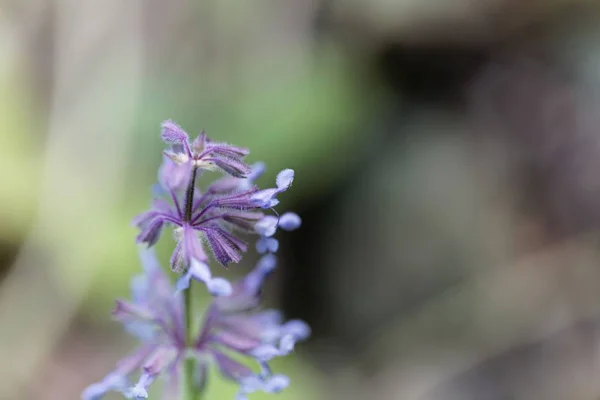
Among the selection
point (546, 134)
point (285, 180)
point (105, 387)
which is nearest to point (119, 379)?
point (105, 387)

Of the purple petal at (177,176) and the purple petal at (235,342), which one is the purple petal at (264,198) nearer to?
the purple petal at (177,176)

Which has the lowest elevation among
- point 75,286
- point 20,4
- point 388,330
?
point 75,286

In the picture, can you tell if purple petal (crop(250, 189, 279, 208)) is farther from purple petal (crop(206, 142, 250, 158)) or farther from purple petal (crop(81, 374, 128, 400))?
purple petal (crop(81, 374, 128, 400))

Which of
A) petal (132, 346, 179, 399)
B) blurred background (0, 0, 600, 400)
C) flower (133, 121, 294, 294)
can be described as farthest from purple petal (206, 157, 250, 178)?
blurred background (0, 0, 600, 400)

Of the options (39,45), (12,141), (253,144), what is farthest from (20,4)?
(253,144)

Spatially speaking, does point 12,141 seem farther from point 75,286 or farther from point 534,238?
point 534,238

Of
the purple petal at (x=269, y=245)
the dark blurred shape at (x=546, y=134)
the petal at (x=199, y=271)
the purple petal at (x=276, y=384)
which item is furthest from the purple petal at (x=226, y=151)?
the dark blurred shape at (x=546, y=134)

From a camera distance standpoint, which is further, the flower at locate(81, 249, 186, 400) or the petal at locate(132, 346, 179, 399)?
the flower at locate(81, 249, 186, 400)

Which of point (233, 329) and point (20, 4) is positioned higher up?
point (20, 4)
